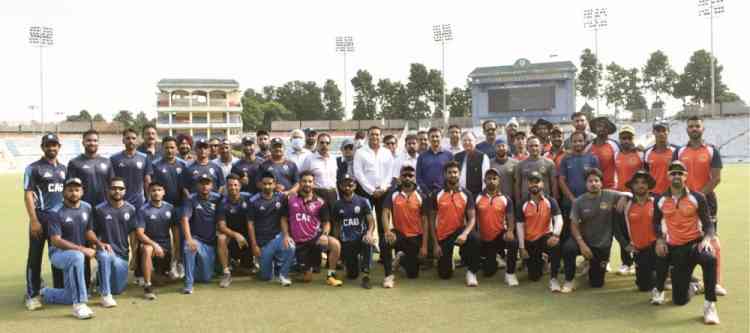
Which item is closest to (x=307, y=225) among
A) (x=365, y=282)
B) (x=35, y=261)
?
(x=365, y=282)

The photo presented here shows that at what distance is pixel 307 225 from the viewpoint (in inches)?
288

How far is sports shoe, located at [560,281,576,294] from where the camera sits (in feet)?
21.0

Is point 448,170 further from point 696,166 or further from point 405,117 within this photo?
point 405,117

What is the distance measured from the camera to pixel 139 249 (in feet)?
22.3

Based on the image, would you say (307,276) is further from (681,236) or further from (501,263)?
(681,236)

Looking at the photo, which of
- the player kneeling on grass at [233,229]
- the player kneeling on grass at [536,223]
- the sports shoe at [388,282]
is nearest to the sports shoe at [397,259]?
the sports shoe at [388,282]

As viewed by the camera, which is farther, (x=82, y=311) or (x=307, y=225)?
(x=307, y=225)

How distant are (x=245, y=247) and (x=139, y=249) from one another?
1.29 m

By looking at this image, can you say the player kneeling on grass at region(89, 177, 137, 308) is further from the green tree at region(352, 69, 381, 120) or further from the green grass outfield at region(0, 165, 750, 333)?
the green tree at region(352, 69, 381, 120)

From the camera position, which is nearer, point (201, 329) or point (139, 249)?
point (201, 329)

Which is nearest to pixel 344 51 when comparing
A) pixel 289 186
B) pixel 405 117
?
pixel 405 117

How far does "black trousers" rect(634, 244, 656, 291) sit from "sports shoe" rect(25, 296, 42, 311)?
636cm

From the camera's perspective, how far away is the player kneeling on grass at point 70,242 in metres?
5.84

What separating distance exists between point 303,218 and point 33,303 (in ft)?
9.94
